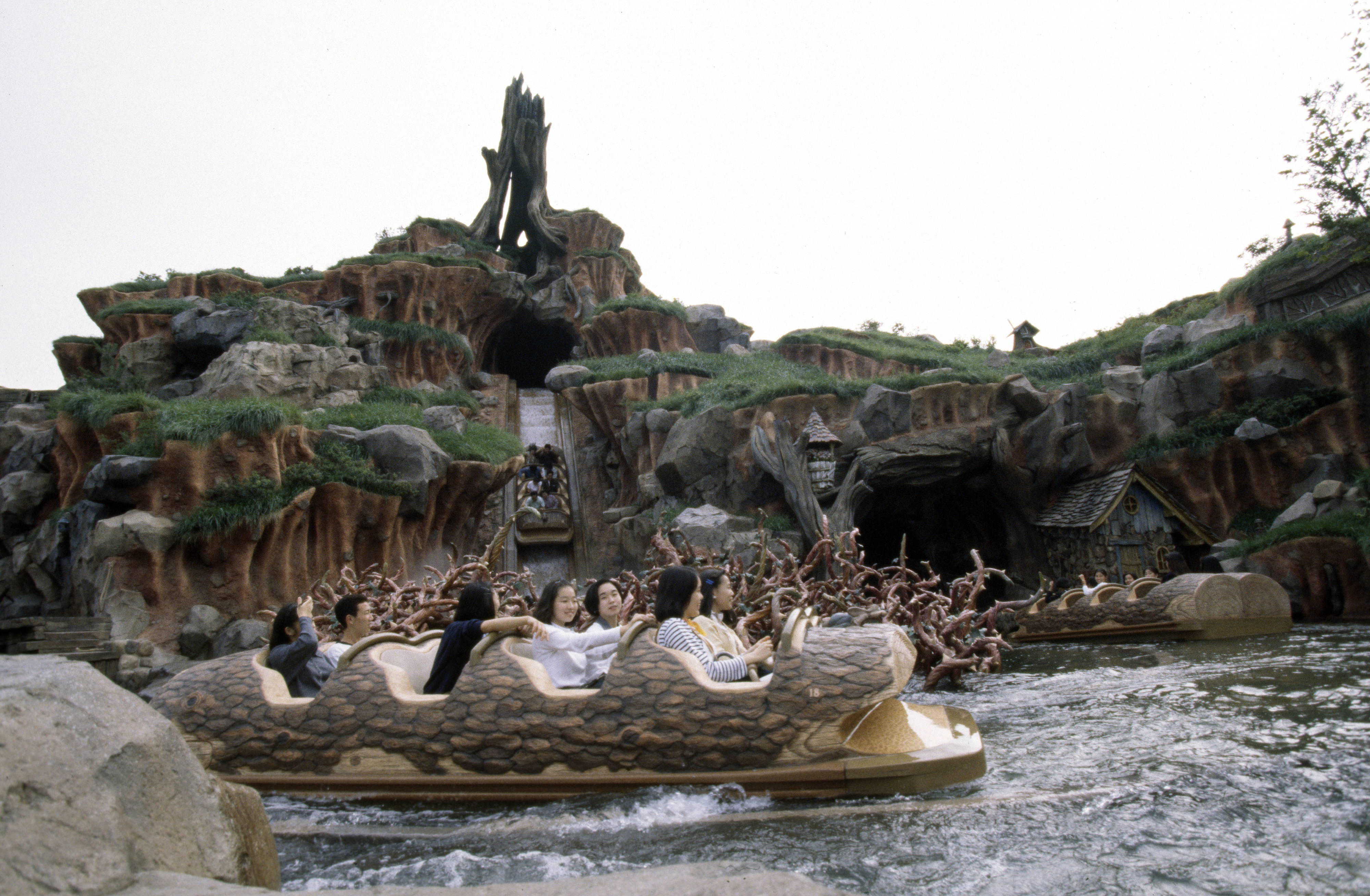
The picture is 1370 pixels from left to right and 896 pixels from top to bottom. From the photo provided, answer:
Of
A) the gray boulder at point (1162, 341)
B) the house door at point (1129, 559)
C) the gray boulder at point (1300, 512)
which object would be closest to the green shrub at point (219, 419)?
the house door at point (1129, 559)

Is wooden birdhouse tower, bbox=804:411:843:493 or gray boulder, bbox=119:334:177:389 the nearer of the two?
wooden birdhouse tower, bbox=804:411:843:493

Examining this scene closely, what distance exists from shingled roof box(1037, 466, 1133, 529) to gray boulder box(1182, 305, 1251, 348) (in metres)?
4.03

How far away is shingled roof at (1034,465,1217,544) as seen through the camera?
44.8 feet

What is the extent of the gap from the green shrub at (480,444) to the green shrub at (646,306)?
810 centimetres

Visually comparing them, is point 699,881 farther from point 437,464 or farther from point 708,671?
point 437,464

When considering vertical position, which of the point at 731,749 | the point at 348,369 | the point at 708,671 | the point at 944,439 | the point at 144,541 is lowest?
the point at 731,749

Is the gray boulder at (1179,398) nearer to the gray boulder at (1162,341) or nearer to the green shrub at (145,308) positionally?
the gray boulder at (1162,341)

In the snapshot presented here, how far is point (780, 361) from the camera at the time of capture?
2341 cm

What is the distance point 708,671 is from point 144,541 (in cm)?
1074

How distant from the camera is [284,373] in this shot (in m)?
15.7

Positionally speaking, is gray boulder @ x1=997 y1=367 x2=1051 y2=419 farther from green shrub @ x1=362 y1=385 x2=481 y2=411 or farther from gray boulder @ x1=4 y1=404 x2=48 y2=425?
gray boulder @ x1=4 y1=404 x2=48 y2=425

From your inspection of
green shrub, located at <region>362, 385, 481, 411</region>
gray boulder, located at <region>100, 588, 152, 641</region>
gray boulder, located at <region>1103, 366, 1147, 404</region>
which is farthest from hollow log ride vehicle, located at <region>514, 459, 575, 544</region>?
gray boulder, located at <region>1103, 366, 1147, 404</region>

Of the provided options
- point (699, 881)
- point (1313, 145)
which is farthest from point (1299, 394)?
point (699, 881)

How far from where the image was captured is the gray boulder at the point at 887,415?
1527cm
